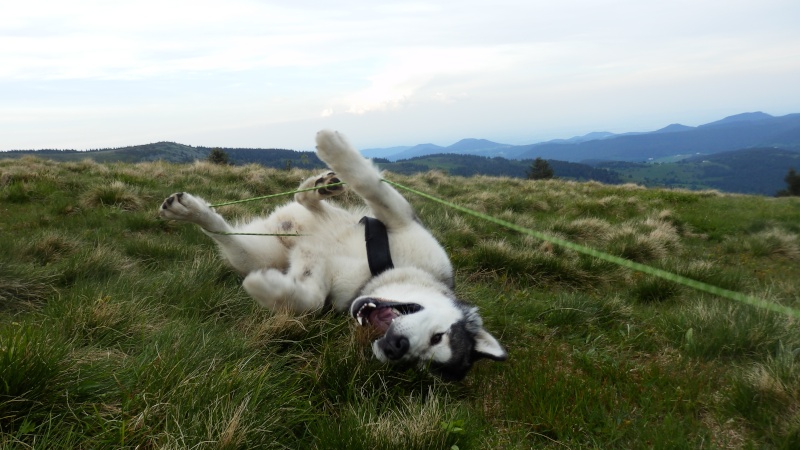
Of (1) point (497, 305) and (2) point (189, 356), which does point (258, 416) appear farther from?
(1) point (497, 305)

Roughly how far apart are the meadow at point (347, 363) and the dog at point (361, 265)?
0.53ft

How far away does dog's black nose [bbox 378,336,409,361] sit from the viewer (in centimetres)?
258

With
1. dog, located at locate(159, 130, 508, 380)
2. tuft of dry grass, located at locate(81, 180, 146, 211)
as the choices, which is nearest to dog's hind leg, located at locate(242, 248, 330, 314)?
dog, located at locate(159, 130, 508, 380)

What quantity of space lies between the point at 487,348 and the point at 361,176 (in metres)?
1.64

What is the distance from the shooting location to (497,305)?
414cm

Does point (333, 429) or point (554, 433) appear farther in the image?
point (554, 433)

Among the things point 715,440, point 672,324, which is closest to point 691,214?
point 672,324

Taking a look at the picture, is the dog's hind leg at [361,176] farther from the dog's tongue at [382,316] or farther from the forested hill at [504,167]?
the forested hill at [504,167]

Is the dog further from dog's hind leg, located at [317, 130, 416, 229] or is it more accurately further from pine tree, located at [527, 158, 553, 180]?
pine tree, located at [527, 158, 553, 180]

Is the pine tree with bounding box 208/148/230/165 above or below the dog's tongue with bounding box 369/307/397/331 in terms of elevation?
above

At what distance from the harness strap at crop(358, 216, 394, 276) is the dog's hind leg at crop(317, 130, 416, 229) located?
Result: 131 millimetres

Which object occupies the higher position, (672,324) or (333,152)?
(333,152)

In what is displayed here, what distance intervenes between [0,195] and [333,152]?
6112 mm

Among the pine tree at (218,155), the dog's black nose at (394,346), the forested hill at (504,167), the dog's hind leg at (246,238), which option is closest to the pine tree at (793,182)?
the pine tree at (218,155)
